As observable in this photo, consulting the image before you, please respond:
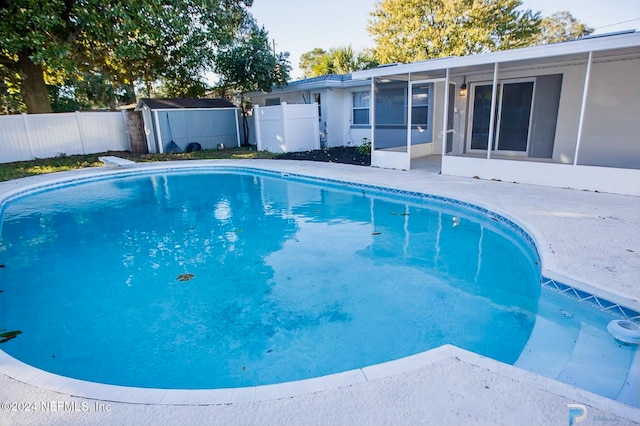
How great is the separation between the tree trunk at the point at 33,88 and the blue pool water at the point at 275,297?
28.2 ft

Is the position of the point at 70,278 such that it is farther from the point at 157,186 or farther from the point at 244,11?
the point at 244,11

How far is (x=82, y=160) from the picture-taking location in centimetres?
1302

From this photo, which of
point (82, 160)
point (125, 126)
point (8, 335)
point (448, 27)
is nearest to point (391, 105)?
point (448, 27)

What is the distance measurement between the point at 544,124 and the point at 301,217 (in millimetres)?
6594

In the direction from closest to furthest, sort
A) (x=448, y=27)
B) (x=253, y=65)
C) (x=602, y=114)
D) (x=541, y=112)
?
(x=602, y=114), (x=541, y=112), (x=253, y=65), (x=448, y=27)

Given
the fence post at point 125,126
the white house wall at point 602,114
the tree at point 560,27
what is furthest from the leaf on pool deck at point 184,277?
the tree at point 560,27

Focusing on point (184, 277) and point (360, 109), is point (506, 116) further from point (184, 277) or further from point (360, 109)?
point (184, 277)

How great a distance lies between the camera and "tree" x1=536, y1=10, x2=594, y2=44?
30641 mm

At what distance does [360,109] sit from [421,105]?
118 inches

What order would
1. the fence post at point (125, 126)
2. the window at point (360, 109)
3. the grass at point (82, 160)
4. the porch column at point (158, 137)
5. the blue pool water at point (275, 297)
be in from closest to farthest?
the blue pool water at point (275, 297)
the grass at point (82, 160)
the window at point (360, 109)
the porch column at point (158, 137)
the fence post at point (125, 126)

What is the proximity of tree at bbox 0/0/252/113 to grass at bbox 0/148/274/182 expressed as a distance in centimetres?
256

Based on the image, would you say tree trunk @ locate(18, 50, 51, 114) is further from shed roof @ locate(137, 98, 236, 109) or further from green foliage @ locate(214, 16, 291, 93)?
green foliage @ locate(214, 16, 291, 93)

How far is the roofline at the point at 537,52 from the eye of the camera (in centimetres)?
579

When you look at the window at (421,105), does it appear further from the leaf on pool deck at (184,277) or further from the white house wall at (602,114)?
the leaf on pool deck at (184,277)
